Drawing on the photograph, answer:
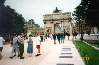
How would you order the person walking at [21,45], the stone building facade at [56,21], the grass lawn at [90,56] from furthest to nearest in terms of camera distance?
the stone building facade at [56,21] < the person walking at [21,45] < the grass lawn at [90,56]

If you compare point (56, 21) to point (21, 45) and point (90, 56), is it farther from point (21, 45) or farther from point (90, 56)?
point (21, 45)

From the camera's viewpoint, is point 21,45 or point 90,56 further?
point 90,56

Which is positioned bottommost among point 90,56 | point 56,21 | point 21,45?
point 90,56

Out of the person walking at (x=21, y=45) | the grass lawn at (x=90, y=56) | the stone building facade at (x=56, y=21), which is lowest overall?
the grass lawn at (x=90, y=56)

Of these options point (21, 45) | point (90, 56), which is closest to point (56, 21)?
point (90, 56)

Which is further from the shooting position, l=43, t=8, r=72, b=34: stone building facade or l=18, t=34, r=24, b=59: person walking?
l=43, t=8, r=72, b=34: stone building facade

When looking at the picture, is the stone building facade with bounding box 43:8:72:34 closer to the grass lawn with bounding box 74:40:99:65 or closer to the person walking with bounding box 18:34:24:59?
the grass lawn with bounding box 74:40:99:65

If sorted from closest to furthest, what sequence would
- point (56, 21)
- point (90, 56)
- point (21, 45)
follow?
point (21, 45) → point (90, 56) → point (56, 21)

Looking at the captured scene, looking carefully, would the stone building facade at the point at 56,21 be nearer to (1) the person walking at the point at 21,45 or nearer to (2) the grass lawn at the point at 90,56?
(2) the grass lawn at the point at 90,56

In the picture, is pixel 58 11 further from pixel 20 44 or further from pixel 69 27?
pixel 20 44

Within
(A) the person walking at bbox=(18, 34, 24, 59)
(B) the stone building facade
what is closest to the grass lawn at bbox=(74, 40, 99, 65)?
(A) the person walking at bbox=(18, 34, 24, 59)

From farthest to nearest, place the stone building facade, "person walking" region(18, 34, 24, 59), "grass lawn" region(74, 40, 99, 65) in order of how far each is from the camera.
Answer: the stone building facade, "person walking" region(18, 34, 24, 59), "grass lawn" region(74, 40, 99, 65)

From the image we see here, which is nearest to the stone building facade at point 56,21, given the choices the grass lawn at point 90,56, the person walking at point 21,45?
the grass lawn at point 90,56

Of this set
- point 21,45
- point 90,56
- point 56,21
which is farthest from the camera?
point 56,21
